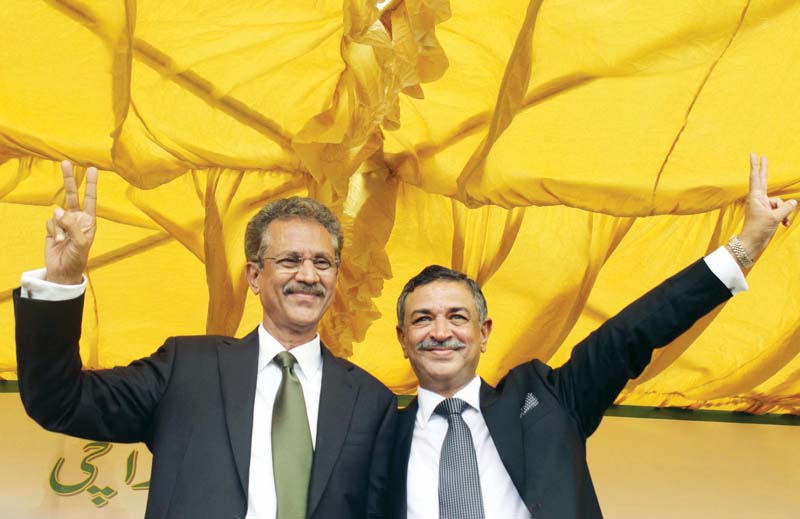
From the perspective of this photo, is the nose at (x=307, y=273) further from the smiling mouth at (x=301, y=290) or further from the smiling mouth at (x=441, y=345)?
the smiling mouth at (x=441, y=345)

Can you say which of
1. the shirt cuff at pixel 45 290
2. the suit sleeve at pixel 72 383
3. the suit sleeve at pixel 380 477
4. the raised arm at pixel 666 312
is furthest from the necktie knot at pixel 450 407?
the shirt cuff at pixel 45 290

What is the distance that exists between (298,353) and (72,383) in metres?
0.39

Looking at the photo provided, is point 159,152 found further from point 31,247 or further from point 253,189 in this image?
point 31,247

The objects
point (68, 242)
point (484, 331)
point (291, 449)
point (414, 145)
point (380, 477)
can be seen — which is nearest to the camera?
point (68, 242)

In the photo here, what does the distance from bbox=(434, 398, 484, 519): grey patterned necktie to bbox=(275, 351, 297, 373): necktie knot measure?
30cm

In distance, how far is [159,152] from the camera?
9.41ft

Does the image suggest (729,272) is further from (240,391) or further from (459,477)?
(240,391)

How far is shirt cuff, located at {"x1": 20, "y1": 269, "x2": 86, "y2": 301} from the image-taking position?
1.42m

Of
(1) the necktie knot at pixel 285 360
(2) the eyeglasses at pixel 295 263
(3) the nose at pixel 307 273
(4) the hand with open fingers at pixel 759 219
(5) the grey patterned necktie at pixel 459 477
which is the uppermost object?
(4) the hand with open fingers at pixel 759 219

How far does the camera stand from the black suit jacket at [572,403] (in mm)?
1606

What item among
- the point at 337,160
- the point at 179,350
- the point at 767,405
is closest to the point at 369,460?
the point at 179,350

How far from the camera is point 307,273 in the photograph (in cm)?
164

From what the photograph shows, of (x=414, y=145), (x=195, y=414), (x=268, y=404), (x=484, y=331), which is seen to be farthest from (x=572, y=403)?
(x=414, y=145)

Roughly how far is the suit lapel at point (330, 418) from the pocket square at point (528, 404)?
296 mm
